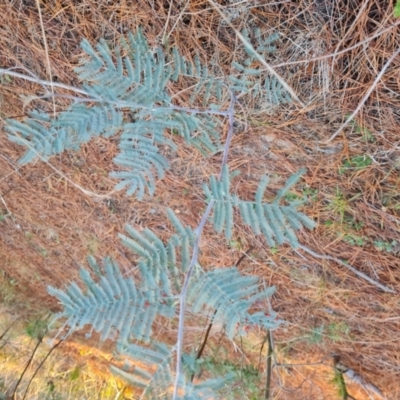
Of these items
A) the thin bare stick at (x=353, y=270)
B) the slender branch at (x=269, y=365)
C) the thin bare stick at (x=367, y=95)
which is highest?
the thin bare stick at (x=367, y=95)

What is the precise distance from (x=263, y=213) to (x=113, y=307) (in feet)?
1.29

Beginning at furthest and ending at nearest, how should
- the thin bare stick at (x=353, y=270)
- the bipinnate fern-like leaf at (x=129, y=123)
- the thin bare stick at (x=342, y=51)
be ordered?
1. the thin bare stick at (x=353, y=270)
2. the thin bare stick at (x=342, y=51)
3. the bipinnate fern-like leaf at (x=129, y=123)

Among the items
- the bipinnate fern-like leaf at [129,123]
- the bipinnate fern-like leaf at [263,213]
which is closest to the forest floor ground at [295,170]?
the bipinnate fern-like leaf at [129,123]

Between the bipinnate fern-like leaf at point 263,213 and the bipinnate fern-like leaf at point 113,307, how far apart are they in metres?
0.23

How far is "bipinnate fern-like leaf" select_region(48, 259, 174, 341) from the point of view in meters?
0.95

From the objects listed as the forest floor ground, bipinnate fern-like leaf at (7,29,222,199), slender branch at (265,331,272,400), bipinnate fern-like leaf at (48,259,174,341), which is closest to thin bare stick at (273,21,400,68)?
the forest floor ground

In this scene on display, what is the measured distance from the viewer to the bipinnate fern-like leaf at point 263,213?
1.00 meters

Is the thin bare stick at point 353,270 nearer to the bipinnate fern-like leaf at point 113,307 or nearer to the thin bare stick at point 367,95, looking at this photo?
the thin bare stick at point 367,95

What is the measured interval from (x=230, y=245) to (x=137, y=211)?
1.40 feet

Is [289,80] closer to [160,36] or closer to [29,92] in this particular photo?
[160,36]

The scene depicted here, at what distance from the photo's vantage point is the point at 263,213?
3.35 ft

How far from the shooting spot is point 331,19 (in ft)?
4.41

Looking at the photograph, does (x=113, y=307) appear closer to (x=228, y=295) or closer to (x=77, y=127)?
(x=228, y=295)

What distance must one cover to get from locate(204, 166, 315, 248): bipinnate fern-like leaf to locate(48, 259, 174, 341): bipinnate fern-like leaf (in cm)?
23
